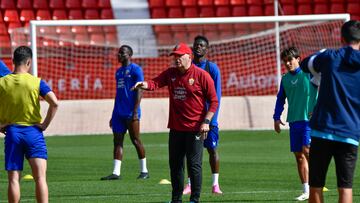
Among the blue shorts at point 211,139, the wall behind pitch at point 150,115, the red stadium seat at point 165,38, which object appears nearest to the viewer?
the blue shorts at point 211,139

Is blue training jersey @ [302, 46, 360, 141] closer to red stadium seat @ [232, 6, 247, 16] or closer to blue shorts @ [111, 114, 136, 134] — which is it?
blue shorts @ [111, 114, 136, 134]

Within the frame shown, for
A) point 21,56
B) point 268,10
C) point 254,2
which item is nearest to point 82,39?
point 254,2

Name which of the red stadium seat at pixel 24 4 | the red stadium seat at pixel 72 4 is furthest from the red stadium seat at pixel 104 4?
the red stadium seat at pixel 24 4

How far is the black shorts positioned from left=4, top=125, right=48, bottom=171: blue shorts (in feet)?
10.3

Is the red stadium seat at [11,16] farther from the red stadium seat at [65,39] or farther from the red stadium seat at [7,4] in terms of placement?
the red stadium seat at [65,39]

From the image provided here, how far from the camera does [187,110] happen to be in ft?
39.5

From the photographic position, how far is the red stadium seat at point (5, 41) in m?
29.9

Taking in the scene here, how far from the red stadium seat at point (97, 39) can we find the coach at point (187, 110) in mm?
18258

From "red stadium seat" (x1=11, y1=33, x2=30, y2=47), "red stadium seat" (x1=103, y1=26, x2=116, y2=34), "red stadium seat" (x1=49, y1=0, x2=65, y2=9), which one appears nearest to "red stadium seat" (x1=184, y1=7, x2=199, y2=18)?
"red stadium seat" (x1=103, y1=26, x2=116, y2=34)

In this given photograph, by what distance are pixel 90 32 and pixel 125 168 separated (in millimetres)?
13302

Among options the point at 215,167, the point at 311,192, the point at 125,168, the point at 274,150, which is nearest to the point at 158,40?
the point at 274,150

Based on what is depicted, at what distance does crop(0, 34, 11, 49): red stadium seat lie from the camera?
1178 inches

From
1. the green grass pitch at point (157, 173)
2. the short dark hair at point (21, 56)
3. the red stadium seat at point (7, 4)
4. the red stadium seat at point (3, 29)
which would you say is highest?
the red stadium seat at point (7, 4)

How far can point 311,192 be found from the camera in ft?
30.8
